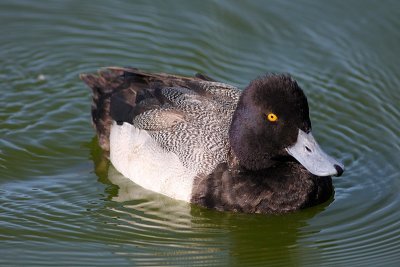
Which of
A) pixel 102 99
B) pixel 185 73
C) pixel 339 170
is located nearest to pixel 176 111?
pixel 102 99

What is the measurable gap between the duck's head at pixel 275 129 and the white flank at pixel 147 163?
0.76 metres

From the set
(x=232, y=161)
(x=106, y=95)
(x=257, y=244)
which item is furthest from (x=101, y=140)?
(x=257, y=244)

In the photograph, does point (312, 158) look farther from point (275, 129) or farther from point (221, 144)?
point (221, 144)

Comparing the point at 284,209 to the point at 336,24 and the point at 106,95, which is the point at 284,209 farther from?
the point at 336,24

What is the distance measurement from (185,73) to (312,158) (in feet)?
13.0

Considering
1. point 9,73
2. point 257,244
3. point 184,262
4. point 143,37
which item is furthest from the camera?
point 143,37

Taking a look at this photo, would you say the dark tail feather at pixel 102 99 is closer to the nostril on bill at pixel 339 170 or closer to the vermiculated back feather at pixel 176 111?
the vermiculated back feather at pixel 176 111

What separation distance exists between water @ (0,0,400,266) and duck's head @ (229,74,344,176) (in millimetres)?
729

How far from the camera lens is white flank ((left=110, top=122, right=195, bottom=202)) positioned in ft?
36.0

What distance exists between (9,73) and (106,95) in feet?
6.70

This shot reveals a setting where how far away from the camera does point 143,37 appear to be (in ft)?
47.3

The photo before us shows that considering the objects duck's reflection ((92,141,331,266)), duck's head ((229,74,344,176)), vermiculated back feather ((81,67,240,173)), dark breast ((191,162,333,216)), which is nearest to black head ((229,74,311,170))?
duck's head ((229,74,344,176))

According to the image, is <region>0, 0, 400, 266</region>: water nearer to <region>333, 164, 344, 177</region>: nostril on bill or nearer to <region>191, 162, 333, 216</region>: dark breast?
<region>191, 162, 333, 216</region>: dark breast

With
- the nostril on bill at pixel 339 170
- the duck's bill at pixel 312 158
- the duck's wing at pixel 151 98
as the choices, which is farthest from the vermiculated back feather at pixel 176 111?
the nostril on bill at pixel 339 170
